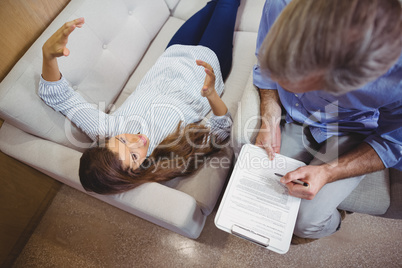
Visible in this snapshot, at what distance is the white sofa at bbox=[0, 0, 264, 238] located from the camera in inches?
35.2

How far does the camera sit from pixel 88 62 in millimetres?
1121

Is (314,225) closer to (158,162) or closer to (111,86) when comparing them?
(158,162)

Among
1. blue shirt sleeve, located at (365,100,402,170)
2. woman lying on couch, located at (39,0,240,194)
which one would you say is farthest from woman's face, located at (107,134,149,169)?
blue shirt sleeve, located at (365,100,402,170)

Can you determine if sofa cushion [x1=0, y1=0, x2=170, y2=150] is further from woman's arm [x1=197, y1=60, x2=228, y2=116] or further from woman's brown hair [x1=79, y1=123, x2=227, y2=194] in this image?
woman's arm [x1=197, y1=60, x2=228, y2=116]

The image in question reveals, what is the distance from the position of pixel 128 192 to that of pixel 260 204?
0.52m

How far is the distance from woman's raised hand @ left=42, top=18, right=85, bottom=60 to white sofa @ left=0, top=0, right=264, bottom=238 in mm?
103

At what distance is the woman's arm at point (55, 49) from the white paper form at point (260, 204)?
32.3 inches

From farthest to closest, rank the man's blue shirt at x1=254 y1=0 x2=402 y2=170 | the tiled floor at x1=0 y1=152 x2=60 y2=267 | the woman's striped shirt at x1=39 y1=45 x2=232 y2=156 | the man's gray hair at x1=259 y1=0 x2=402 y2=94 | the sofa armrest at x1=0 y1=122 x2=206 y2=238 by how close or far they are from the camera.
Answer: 1. the tiled floor at x1=0 y1=152 x2=60 y2=267
2. the woman's striped shirt at x1=39 y1=45 x2=232 y2=156
3. the sofa armrest at x1=0 y1=122 x2=206 y2=238
4. the man's blue shirt at x1=254 y1=0 x2=402 y2=170
5. the man's gray hair at x1=259 y1=0 x2=402 y2=94

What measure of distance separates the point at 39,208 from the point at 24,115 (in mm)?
818

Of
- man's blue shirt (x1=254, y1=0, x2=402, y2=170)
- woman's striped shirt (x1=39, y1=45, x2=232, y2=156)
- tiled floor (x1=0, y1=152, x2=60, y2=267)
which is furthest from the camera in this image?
tiled floor (x1=0, y1=152, x2=60, y2=267)

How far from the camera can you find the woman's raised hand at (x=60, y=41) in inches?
34.3

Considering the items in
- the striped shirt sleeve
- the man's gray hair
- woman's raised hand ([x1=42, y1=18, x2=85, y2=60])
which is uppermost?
woman's raised hand ([x1=42, y1=18, x2=85, y2=60])

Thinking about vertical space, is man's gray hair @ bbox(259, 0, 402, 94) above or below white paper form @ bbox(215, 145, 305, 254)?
above

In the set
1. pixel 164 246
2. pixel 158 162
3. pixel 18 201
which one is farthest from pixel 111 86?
pixel 164 246
